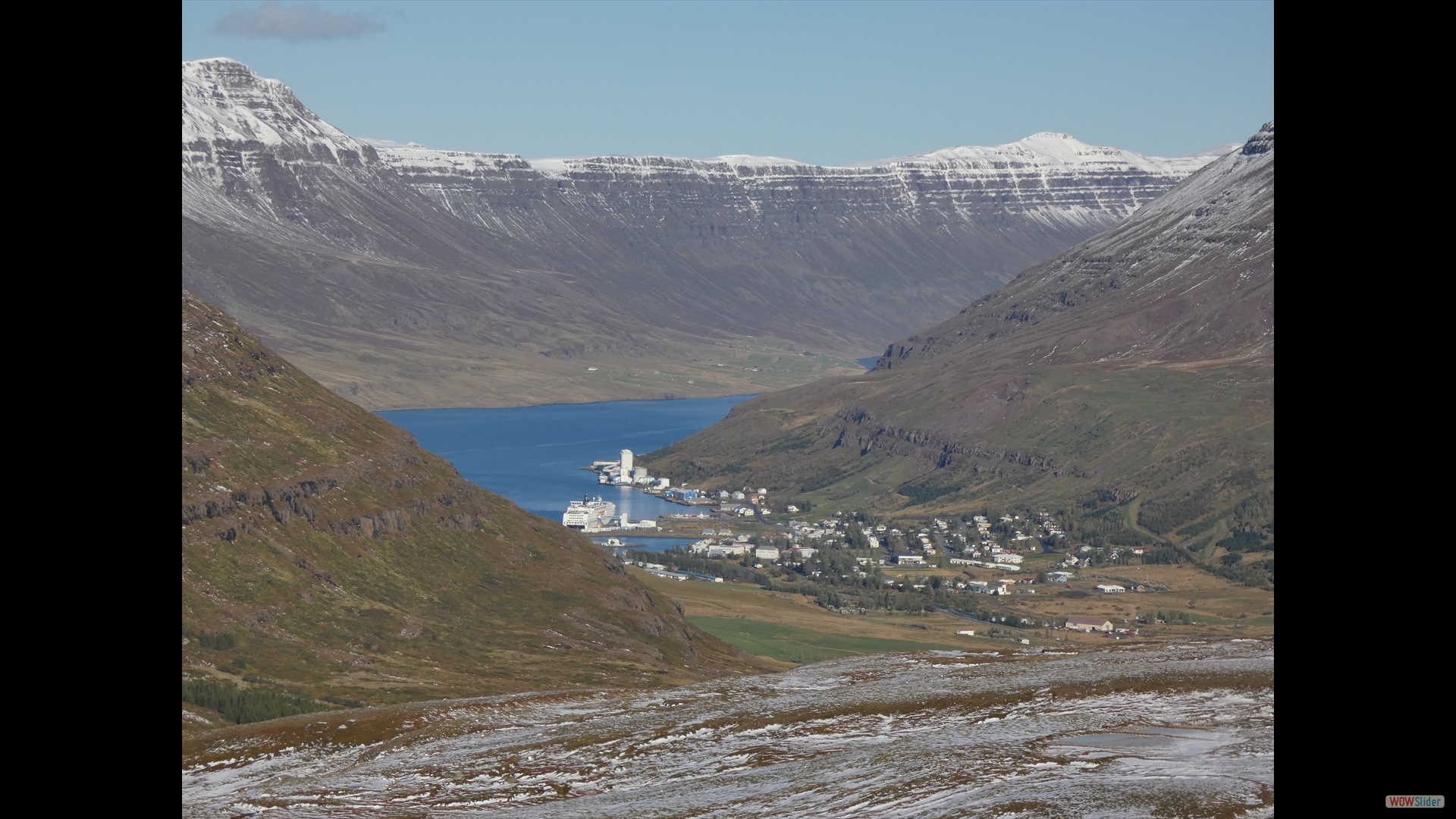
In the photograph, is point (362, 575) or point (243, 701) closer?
point (243, 701)

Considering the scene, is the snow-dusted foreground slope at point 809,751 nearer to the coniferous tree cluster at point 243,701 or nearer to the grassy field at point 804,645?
the coniferous tree cluster at point 243,701

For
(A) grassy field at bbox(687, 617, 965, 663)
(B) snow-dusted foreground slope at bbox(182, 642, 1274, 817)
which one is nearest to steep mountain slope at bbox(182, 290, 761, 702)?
(A) grassy field at bbox(687, 617, 965, 663)

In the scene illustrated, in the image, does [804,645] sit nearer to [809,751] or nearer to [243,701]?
[243,701]

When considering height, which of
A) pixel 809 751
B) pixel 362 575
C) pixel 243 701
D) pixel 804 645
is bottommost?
pixel 804 645

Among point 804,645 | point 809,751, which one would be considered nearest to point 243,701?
point 809,751
